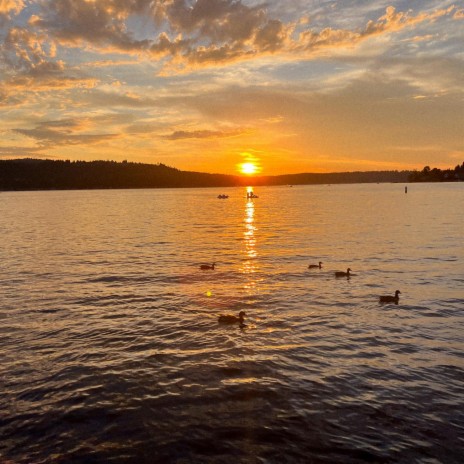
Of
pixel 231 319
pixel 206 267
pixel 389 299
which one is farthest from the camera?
pixel 206 267

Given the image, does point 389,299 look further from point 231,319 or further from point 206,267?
point 206,267

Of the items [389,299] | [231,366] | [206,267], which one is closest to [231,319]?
[231,366]

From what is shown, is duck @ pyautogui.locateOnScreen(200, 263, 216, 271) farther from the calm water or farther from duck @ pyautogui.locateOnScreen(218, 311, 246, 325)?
duck @ pyautogui.locateOnScreen(218, 311, 246, 325)

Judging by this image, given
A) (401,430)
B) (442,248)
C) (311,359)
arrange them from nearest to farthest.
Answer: (401,430)
(311,359)
(442,248)

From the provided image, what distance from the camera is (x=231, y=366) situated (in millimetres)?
16797

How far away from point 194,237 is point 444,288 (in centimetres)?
3715

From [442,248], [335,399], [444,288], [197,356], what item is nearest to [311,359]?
[335,399]

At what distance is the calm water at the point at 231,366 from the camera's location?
1195cm

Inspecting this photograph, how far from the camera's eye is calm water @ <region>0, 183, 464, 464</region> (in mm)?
11953

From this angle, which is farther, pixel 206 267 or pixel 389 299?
pixel 206 267

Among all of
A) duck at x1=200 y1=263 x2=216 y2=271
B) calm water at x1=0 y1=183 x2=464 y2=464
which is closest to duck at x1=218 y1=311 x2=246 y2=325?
calm water at x1=0 y1=183 x2=464 y2=464

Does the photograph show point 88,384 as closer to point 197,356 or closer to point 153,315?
point 197,356

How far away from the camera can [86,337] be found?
20.0 m

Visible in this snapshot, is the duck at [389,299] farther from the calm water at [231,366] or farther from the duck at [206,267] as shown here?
the duck at [206,267]
